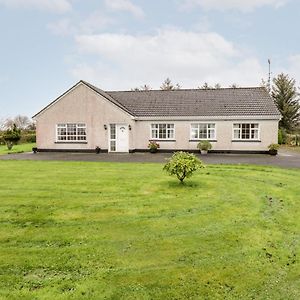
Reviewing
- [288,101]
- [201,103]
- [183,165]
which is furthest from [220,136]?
[288,101]

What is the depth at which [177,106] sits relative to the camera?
103 feet

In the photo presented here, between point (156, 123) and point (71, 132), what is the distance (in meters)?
8.15

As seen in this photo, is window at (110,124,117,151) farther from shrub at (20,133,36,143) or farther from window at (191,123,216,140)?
shrub at (20,133,36,143)

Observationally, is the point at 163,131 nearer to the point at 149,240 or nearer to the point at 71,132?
the point at 71,132

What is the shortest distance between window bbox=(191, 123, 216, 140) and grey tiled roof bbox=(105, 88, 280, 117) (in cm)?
100

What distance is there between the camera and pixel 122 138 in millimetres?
30156

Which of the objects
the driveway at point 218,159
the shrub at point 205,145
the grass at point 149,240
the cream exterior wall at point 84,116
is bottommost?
the grass at point 149,240

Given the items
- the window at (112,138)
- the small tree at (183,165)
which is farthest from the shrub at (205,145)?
the small tree at (183,165)

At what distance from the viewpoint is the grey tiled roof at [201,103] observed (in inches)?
1161

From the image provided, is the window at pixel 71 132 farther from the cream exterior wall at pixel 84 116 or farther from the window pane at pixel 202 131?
the window pane at pixel 202 131

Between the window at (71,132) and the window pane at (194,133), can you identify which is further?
the window at (71,132)

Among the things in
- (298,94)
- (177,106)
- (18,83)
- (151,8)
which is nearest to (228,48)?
(177,106)

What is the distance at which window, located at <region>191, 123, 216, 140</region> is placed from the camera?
97.1ft

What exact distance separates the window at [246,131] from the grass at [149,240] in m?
14.8
